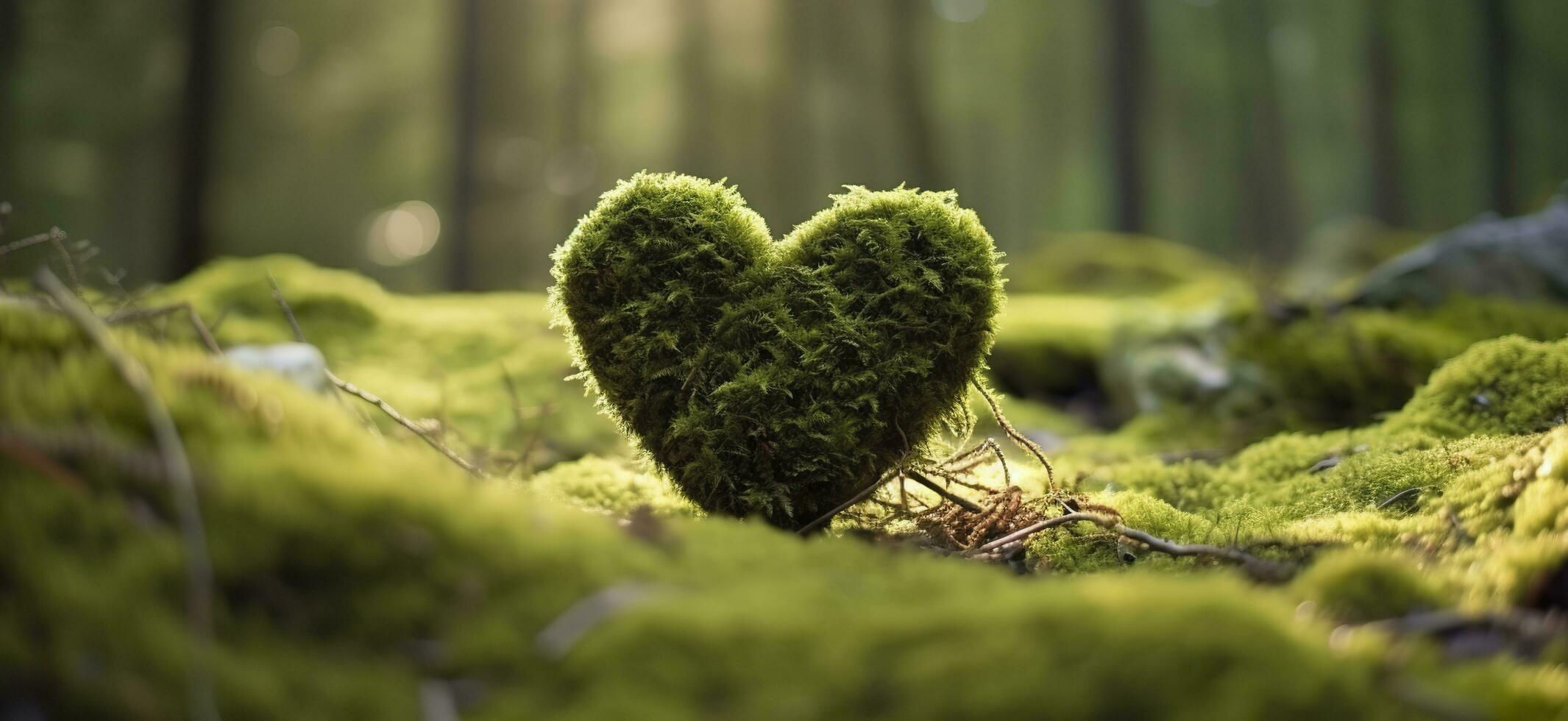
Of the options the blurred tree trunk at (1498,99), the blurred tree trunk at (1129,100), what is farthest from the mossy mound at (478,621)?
the blurred tree trunk at (1498,99)

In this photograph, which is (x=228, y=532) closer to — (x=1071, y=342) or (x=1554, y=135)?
(x=1071, y=342)

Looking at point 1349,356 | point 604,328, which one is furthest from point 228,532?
point 1349,356

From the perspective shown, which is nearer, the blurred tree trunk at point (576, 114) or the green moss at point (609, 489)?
the green moss at point (609, 489)

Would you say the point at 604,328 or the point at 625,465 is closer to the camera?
the point at 604,328

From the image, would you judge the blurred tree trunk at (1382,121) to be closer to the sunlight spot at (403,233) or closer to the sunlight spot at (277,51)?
the sunlight spot at (403,233)

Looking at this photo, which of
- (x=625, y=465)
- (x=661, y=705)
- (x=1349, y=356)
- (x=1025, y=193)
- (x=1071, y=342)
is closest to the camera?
(x=661, y=705)

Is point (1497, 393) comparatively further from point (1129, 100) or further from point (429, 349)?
point (1129, 100)
